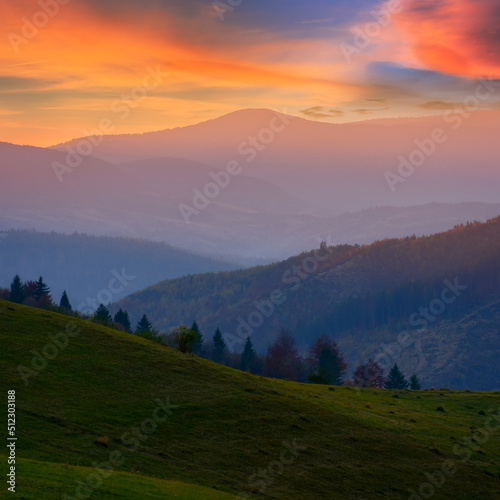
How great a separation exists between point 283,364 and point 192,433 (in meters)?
100

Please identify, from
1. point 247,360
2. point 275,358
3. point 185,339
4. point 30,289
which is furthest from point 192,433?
point 30,289

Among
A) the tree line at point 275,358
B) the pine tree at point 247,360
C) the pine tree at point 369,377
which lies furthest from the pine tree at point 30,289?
the pine tree at point 369,377

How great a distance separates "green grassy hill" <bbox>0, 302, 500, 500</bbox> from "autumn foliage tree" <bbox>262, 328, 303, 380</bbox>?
239 feet

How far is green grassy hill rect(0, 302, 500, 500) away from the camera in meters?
31.6

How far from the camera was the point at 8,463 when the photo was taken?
2673cm

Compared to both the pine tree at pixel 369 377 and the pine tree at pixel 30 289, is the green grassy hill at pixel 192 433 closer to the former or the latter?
the pine tree at pixel 369 377

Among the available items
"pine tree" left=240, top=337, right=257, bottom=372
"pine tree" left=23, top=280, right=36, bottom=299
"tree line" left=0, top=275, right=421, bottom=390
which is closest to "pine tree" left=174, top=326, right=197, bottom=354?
"tree line" left=0, top=275, right=421, bottom=390

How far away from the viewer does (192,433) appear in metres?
39.3

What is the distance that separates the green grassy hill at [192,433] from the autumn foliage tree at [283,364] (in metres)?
72.8

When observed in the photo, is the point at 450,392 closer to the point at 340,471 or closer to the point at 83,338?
the point at 340,471

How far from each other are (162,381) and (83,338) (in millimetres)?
8539

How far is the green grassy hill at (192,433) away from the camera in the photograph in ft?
104

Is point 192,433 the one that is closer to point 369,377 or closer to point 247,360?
point 247,360

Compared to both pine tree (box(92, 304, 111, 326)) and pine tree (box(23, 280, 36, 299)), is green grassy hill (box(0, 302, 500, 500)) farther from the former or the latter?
pine tree (box(23, 280, 36, 299))
